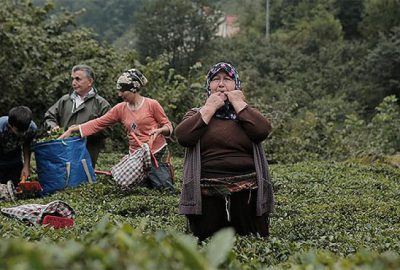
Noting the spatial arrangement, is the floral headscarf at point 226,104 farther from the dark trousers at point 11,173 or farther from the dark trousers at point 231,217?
the dark trousers at point 11,173

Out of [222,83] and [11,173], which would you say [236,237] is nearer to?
[222,83]

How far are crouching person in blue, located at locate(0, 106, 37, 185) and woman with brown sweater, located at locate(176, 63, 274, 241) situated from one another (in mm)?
3105

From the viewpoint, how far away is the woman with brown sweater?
5270mm

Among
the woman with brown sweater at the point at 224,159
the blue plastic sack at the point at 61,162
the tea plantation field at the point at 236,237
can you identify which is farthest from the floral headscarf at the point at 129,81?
the woman with brown sweater at the point at 224,159

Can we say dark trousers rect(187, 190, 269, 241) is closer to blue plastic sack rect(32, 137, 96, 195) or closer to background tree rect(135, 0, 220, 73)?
blue plastic sack rect(32, 137, 96, 195)

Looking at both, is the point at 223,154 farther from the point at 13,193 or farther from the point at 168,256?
the point at 13,193

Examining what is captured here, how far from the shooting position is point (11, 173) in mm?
8695

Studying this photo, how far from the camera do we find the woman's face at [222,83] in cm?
541

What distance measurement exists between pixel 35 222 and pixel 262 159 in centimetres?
200

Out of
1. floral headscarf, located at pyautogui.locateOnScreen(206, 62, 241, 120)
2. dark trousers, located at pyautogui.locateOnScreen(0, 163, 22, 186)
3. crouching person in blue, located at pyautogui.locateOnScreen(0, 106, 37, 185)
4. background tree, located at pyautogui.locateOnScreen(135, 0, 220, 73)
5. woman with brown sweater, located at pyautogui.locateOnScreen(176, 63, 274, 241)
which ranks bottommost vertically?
background tree, located at pyautogui.locateOnScreen(135, 0, 220, 73)

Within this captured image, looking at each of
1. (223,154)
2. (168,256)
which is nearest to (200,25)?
(223,154)

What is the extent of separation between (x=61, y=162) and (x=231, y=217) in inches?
141

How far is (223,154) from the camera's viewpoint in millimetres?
5348

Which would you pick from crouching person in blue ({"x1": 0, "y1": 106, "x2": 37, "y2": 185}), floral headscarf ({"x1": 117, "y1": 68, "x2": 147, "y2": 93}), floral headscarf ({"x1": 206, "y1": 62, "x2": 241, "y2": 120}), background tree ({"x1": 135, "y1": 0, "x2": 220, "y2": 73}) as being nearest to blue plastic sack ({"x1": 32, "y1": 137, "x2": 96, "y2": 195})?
crouching person in blue ({"x1": 0, "y1": 106, "x2": 37, "y2": 185})
